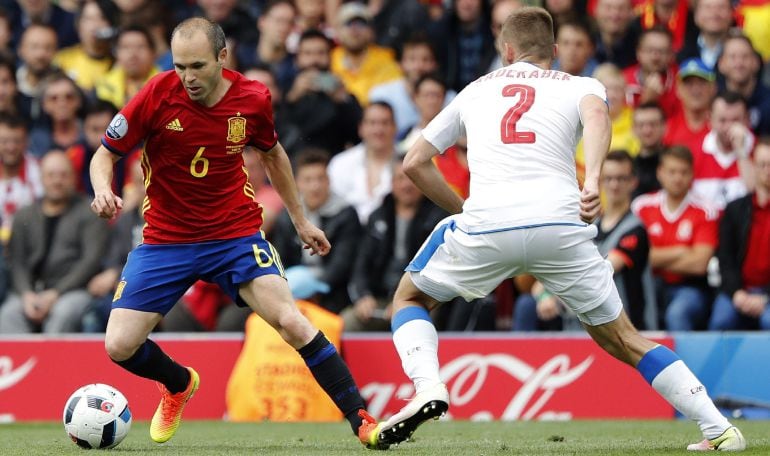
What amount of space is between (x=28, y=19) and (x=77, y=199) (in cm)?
415

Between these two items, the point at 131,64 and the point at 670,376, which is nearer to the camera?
the point at 670,376

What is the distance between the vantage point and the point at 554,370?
10695 millimetres

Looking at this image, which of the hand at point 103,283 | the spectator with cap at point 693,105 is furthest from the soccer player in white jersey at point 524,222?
the hand at point 103,283

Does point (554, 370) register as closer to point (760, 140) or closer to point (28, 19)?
point (760, 140)

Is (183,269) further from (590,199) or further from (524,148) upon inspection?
(590,199)

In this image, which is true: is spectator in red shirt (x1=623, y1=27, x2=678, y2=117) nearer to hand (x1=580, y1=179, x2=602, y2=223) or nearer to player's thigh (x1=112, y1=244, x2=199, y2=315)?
player's thigh (x1=112, y1=244, x2=199, y2=315)

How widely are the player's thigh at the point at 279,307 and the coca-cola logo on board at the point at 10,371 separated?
14.4 feet

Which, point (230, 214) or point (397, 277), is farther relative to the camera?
point (397, 277)

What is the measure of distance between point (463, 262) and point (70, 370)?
5479mm

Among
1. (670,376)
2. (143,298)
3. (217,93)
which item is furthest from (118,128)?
(670,376)

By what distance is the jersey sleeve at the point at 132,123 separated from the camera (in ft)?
23.5

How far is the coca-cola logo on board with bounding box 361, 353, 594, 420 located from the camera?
420 inches

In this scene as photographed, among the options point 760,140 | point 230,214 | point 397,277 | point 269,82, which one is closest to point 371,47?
point 269,82

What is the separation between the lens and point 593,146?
6219 millimetres
